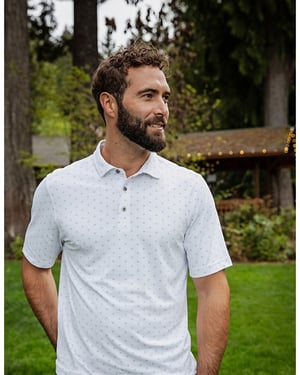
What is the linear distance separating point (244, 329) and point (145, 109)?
16.3 ft

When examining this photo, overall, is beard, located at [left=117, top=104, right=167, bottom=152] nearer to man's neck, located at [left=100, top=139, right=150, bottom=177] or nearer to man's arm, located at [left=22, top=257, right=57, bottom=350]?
man's neck, located at [left=100, top=139, right=150, bottom=177]

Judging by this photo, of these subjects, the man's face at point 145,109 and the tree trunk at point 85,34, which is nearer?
the man's face at point 145,109

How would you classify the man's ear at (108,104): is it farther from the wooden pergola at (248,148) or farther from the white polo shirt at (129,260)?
the wooden pergola at (248,148)

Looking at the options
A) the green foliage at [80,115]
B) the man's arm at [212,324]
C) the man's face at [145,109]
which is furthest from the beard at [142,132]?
the green foliage at [80,115]

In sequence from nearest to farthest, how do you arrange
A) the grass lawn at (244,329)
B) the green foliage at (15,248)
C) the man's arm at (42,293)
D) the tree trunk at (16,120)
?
1. the man's arm at (42,293)
2. the grass lawn at (244,329)
3. the green foliage at (15,248)
4. the tree trunk at (16,120)

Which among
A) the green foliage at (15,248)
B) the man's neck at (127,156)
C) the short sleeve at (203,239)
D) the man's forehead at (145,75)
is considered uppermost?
the man's forehead at (145,75)

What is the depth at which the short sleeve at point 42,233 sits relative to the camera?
7.54ft

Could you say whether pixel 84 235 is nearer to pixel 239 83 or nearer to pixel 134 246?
pixel 134 246

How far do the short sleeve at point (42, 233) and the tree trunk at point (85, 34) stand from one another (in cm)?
896

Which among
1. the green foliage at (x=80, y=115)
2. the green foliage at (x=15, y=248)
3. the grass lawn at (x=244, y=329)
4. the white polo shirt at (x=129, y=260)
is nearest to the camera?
the white polo shirt at (x=129, y=260)

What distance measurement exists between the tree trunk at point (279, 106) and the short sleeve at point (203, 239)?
1725 cm

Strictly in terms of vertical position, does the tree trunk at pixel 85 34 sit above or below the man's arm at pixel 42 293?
above

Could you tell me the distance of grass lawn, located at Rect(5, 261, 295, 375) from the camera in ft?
18.8
